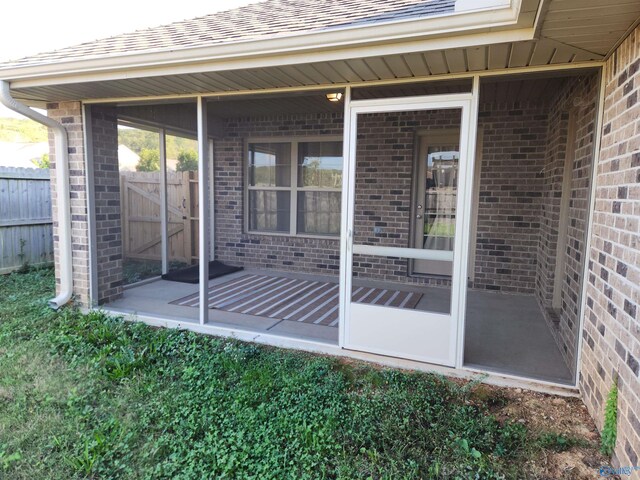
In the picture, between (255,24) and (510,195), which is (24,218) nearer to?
(255,24)

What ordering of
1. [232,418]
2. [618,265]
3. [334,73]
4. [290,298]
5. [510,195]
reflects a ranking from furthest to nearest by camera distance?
1. [510,195]
2. [290,298]
3. [334,73]
4. [232,418]
5. [618,265]

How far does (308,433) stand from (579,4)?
2.71 metres

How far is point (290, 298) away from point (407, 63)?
3262mm

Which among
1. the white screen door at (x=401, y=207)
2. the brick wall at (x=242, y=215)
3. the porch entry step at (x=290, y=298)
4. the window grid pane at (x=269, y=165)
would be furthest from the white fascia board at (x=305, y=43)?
the window grid pane at (x=269, y=165)

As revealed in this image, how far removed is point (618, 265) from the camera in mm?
2324

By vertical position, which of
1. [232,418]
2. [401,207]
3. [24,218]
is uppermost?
[401,207]

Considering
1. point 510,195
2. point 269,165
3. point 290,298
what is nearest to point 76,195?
point 290,298

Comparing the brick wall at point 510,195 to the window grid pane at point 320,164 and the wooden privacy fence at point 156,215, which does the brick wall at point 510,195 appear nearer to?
the window grid pane at point 320,164

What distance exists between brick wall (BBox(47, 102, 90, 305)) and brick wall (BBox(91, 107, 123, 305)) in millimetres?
131

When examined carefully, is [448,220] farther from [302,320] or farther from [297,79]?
[297,79]

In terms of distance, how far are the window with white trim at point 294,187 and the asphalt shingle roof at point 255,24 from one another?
2.37 metres

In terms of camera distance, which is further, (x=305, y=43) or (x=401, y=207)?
(x=401, y=207)

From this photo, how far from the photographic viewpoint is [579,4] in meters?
1.99

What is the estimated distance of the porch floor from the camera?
11.3 ft
